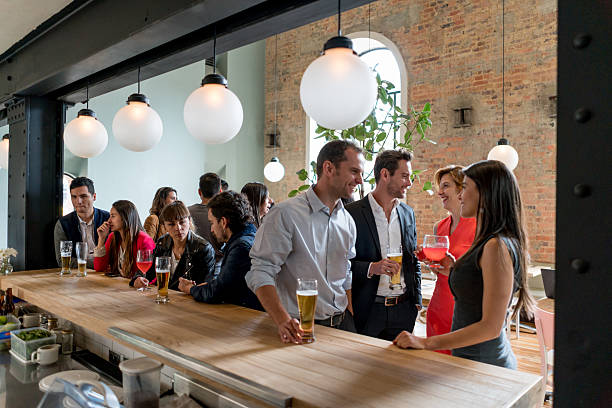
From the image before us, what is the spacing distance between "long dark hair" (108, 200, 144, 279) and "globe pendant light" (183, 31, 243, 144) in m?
1.35

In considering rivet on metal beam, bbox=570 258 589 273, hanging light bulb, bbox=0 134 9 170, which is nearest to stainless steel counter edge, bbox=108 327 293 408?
rivet on metal beam, bbox=570 258 589 273

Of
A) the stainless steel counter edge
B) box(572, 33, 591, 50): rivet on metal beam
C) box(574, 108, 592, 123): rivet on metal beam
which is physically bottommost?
the stainless steel counter edge

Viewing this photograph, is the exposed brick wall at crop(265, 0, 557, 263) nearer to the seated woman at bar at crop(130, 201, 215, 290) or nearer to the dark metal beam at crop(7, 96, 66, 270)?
the seated woman at bar at crop(130, 201, 215, 290)

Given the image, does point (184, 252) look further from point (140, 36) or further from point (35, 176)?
point (35, 176)

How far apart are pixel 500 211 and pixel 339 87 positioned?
0.78m

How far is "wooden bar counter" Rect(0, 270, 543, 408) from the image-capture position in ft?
3.45

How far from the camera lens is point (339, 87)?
1502 mm

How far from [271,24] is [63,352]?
1908 mm

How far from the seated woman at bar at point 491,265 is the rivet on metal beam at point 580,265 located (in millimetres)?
863

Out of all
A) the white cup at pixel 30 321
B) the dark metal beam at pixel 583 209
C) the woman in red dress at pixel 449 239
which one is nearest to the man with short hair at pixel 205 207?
the white cup at pixel 30 321

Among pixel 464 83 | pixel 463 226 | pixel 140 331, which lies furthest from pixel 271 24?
pixel 464 83

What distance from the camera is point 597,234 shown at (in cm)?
66

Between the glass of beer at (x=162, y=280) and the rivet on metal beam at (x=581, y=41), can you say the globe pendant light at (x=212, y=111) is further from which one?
the rivet on metal beam at (x=581, y=41)

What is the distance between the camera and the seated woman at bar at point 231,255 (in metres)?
1.99
